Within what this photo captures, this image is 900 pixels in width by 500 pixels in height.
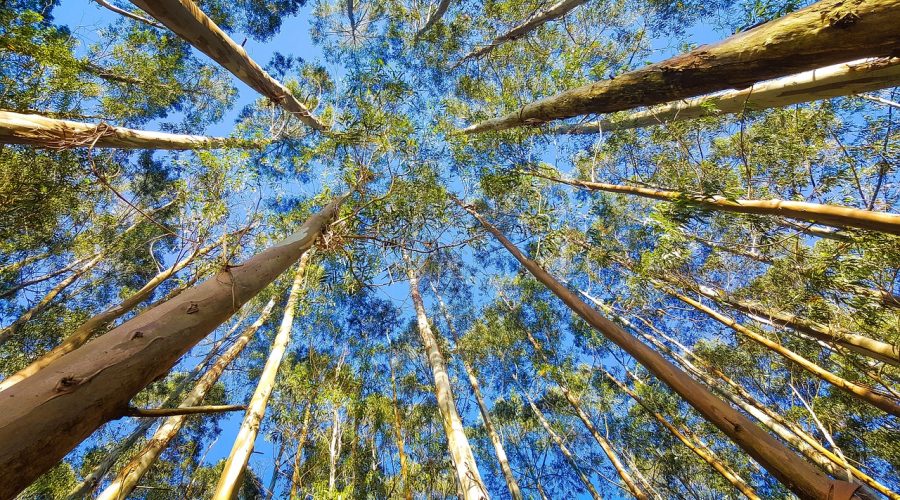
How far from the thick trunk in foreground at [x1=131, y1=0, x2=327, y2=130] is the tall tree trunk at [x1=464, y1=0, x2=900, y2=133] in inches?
159

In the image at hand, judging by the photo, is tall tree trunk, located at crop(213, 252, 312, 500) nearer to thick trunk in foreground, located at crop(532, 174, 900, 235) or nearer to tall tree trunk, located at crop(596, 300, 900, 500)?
thick trunk in foreground, located at crop(532, 174, 900, 235)

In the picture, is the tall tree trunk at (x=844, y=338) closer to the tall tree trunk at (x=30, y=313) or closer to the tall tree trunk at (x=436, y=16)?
the tall tree trunk at (x=436, y=16)

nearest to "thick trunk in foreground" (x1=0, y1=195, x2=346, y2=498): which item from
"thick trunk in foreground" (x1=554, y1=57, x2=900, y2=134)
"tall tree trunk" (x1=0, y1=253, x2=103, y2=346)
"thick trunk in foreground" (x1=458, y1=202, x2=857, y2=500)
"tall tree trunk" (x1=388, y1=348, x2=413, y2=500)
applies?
"thick trunk in foreground" (x1=458, y1=202, x2=857, y2=500)

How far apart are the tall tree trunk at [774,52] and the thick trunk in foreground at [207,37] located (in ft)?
13.3

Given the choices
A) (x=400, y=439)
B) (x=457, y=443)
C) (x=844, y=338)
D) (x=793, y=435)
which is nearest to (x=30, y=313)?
(x=400, y=439)

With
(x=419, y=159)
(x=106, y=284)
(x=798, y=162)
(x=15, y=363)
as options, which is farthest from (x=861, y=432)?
(x=106, y=284)

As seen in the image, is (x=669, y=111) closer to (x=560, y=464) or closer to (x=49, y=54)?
(x=49, y=54)

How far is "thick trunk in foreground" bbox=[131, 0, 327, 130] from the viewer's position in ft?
10.5

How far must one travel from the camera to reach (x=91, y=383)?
995 millimetres

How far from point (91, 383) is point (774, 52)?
3.27 metres

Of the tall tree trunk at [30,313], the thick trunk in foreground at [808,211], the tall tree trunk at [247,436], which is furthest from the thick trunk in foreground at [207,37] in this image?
the tall tree trunk at [30,313]

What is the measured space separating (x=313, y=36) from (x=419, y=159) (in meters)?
8.88

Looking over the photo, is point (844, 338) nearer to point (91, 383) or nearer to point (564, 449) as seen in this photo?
point (91, 383)

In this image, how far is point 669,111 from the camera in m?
5.41
